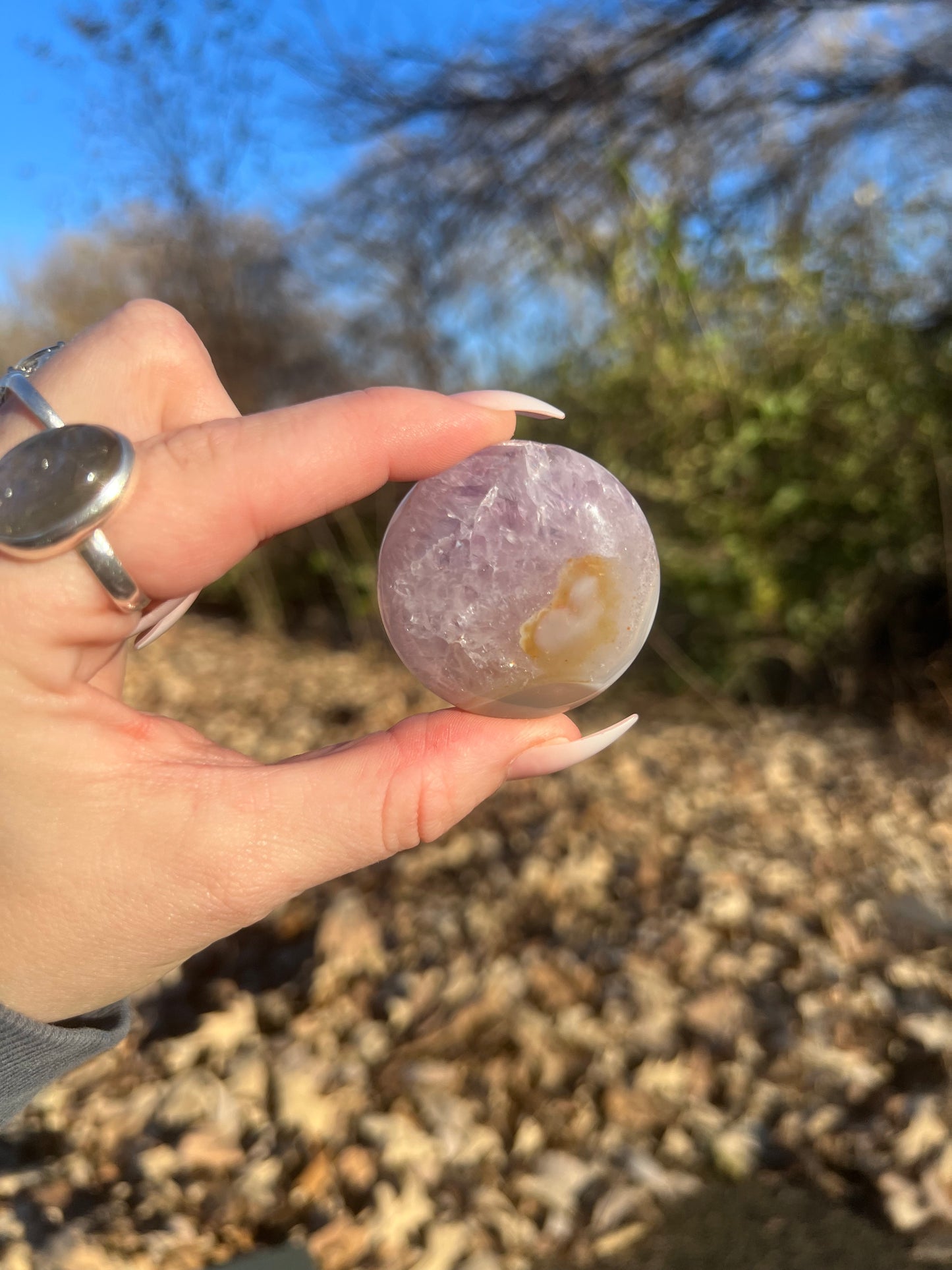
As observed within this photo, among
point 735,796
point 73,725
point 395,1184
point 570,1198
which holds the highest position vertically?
point 73,725

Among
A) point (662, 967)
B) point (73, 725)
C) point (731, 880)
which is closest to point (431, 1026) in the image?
point (662, 967)

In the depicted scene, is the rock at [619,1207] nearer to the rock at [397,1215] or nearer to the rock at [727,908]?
the rock at [397,1215]

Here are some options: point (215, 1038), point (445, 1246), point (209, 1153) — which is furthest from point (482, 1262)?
point (215, 1038)

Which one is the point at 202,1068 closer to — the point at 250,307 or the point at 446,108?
the point at 446,108

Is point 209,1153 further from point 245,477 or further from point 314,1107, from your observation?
point 245,477

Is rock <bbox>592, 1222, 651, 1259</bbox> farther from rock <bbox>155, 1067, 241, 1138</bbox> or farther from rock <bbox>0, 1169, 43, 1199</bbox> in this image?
rock <bbox>0, 1169, 43, 1199</bbox>

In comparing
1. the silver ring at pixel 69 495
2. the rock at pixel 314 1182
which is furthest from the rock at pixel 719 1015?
the silver ring at pixel 69 495
